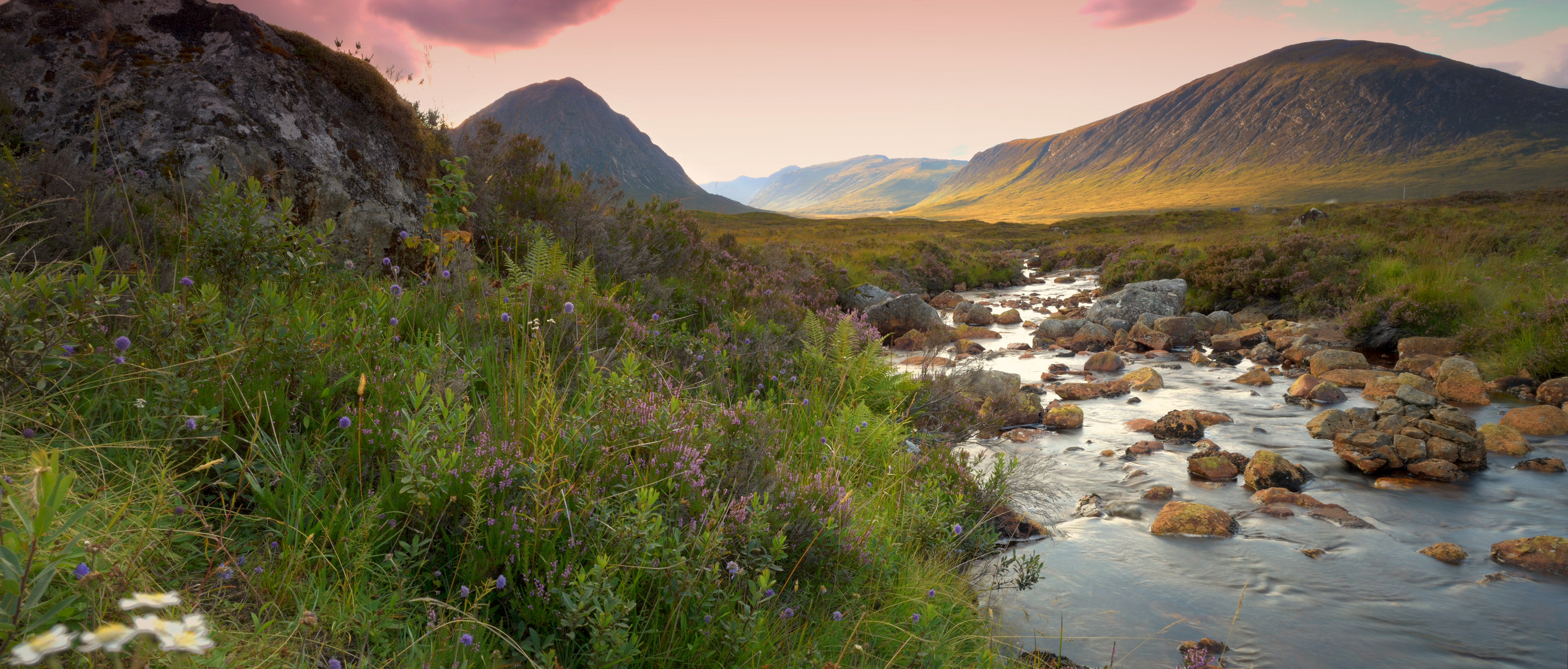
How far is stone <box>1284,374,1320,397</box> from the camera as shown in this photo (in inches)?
420

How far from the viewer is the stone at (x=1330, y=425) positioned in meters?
8.63

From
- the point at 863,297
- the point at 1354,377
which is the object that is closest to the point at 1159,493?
the point at 1354,377

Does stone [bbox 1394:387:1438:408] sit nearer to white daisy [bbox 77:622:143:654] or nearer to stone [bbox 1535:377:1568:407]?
stone [bbox 1535:377:1568:407]

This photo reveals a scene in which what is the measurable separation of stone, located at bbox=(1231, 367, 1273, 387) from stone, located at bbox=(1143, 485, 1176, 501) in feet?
20.2

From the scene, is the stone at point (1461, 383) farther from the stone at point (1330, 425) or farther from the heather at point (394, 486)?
the heather at point (394, 486)

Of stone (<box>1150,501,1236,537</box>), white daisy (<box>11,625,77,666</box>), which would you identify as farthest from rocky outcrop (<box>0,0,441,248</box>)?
stone (<box>1150,501,1236,537</box>)

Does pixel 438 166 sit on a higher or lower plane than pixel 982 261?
higher

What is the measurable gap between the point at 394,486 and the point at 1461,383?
13.5 m

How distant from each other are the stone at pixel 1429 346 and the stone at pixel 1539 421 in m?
3.21

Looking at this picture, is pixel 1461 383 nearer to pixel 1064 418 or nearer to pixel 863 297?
pixel 1064 418

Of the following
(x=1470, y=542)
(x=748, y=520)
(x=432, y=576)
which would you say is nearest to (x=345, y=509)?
(x=432, y=576)

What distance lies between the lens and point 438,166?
6.70 metres

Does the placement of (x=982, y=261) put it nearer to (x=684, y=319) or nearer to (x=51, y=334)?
(x=684, y=319)

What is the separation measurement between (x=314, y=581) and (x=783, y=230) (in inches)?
1954
